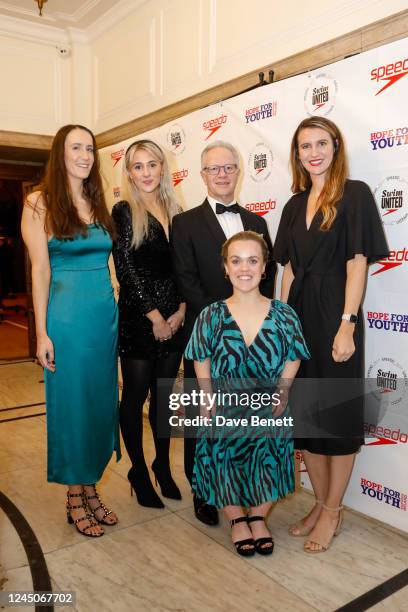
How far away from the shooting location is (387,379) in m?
2.45

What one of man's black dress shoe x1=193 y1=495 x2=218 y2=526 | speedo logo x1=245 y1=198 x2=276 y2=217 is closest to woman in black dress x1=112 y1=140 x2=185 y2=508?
man's black dress shoe x1=193 y1=495 x2=218 y2=526

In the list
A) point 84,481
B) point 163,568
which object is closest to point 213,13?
point 84,481

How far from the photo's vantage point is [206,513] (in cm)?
246

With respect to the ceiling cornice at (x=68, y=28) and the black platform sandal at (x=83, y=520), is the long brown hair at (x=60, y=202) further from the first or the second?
the ceiling cornice at (x=68, y=28)

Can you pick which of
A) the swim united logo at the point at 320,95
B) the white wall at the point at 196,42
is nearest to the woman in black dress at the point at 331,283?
the swim united logo at the point at 320,95

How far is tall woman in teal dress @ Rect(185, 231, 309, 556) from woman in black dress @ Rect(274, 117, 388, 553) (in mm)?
110

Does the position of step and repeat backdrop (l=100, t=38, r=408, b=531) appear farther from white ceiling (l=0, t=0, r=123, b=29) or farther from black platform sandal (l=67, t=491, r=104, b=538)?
white ceiling (l=0, t=0, r=123, b=29)

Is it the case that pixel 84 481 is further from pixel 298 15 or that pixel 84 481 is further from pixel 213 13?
pixel 213 13

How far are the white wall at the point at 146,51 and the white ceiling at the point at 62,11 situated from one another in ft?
0.25

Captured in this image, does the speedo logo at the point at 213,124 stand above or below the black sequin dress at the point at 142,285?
above

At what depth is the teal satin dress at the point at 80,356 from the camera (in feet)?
7.41

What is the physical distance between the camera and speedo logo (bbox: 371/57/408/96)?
2256mm

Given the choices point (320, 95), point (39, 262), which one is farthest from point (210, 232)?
point (320, 95)

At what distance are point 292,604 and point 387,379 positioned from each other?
1.06 m
